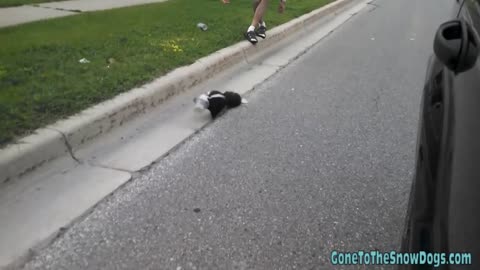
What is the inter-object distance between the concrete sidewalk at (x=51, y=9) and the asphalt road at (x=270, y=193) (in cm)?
373

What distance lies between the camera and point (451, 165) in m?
1.62

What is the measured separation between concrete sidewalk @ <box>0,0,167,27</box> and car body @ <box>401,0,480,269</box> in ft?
19.8

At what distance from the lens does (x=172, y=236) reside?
2.87 metres

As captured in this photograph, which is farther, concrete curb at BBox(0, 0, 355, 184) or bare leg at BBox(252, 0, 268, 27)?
bare leg at BBox(252, 0, 268, 27)

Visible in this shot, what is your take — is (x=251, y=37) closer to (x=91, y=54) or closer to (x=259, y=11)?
(x=259, y=11)

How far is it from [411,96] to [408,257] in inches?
178

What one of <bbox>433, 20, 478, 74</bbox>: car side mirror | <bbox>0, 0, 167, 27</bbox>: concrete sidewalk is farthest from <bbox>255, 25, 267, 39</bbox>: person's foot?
<bbox>433, 20, 478, 74</bbox>: car side mirror

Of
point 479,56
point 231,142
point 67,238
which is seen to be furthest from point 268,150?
point 479,56

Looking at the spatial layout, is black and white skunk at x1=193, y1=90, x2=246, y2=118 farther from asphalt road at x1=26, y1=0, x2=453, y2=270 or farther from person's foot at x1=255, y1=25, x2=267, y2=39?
person's foot at x1=255, y1=25, x2=267, y2=39

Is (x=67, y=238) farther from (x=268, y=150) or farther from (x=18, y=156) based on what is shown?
(x=268, y=150)

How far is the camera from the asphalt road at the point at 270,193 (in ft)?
9.00

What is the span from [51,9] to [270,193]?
20.0 feet

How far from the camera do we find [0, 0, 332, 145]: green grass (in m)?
3.97

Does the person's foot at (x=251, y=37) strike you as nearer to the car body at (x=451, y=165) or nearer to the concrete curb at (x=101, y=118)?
the concrete curb at (x=101, y=118)
